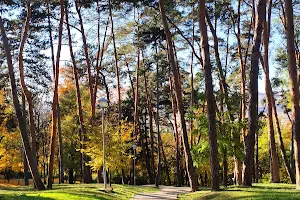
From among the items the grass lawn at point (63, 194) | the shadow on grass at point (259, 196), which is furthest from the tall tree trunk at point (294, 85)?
the grass lawn at point (63, 194)

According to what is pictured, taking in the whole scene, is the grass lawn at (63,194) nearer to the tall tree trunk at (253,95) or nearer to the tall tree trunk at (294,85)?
the tall tree trunk at (253,95)

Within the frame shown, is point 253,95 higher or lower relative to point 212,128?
higher

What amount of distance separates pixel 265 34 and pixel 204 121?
6.92 m

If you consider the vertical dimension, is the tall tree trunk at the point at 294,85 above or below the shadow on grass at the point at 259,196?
above

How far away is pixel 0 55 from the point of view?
89.0ft

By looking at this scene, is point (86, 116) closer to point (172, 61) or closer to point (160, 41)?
point (160, 41)

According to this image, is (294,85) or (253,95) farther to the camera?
(294,85)

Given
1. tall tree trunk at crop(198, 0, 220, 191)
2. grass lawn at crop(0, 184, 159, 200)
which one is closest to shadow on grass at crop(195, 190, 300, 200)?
tall tree trunk at crop(198, 0, 220, 191)

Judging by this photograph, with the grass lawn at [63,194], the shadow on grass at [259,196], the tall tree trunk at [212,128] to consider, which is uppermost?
the tall tree trunk at [212,128]

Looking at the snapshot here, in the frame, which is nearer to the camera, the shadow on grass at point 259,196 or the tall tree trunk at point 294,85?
the shadow on grass at point 259,196

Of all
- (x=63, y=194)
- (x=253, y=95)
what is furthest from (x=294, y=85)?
(x=63, y=194)

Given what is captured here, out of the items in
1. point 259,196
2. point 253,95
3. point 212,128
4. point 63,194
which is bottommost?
point 63,194

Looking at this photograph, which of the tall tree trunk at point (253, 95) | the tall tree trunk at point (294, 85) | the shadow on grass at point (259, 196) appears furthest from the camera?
the tall tree trunk at point (253, 95)

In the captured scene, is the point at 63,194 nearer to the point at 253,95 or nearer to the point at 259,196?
the point at 259,196
